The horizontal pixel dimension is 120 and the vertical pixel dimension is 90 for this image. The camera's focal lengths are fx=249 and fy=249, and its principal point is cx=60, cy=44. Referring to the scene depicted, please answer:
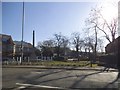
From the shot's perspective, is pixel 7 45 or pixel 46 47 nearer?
pixel 7 45

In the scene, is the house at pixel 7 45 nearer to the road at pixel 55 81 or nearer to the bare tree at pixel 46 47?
the bare tree at pixel 46 47

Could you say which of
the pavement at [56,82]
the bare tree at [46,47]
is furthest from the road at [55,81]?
the bare tree at [46,47]

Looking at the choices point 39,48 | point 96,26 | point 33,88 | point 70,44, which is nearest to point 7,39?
point 39,48

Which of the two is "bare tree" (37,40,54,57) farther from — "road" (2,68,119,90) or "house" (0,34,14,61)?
"road" (2,68,119,90)

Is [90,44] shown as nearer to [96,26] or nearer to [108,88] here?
[96,26]

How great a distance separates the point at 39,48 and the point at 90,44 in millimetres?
24451

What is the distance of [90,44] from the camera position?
104m

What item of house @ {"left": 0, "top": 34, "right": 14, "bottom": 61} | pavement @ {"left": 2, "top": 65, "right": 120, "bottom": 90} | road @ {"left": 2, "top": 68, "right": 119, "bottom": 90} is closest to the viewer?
pavement @ {"left": 2, "top": 65, "right": 120, "bottom": 90}

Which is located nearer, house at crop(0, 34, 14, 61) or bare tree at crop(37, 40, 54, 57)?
house at crop(0, 34, 14, 61)

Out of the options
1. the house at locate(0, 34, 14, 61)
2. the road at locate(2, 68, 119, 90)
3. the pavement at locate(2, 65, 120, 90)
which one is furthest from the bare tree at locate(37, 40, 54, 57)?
the road at locate(2, 68, 119, 90)

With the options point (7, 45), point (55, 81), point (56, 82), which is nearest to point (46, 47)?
point (7, 45)

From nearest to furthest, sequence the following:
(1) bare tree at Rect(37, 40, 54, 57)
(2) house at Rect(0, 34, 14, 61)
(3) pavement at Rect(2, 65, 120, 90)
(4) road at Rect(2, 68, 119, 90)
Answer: (3) pavement at Rect(2, 65, 120, 90), (4) road at Rect(2, 68, 119, 90), (2) house at Rect(0, 34, 14, 61), (1) bare tree at Rect(37, 40, 54, 57)

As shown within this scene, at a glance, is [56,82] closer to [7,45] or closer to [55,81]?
[55,81]

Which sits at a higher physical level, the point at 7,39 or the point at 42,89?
the point at 7,39
